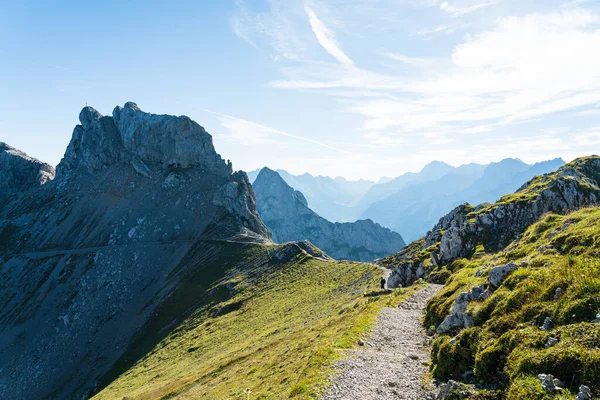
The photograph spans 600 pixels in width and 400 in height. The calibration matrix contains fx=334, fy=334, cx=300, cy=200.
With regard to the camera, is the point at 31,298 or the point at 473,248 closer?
the point at 473,248

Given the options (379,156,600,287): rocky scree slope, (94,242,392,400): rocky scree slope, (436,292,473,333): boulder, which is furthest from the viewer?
(379,156,600,287): rocky scree slope

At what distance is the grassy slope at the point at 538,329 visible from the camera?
1230 centimetres

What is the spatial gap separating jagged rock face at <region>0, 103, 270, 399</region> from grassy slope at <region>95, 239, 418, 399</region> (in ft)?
53.0

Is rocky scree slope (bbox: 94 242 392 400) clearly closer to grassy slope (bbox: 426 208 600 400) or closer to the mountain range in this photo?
the mountain range

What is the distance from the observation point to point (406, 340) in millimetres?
26531

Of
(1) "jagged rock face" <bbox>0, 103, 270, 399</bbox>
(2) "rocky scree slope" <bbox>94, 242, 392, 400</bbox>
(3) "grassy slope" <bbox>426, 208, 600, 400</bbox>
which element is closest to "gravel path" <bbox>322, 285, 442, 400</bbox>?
(2) "rocky scree slope" <bbox>94, 242, 392, 400</bbox>

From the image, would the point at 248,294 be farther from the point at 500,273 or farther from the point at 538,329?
the point at 538,329

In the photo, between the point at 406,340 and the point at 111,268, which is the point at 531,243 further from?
the point at 111,268

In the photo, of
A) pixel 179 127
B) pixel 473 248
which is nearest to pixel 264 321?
pixel 473 248

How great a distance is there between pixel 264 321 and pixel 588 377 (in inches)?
2621

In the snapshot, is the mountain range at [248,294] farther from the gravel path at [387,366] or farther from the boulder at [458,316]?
the gravel path at [387,366]

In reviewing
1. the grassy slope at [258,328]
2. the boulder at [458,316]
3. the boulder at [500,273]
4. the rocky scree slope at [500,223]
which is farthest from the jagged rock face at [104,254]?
the boulder at [500,273]

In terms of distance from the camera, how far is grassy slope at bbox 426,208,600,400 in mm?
12297

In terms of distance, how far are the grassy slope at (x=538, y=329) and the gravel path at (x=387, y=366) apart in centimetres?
168
